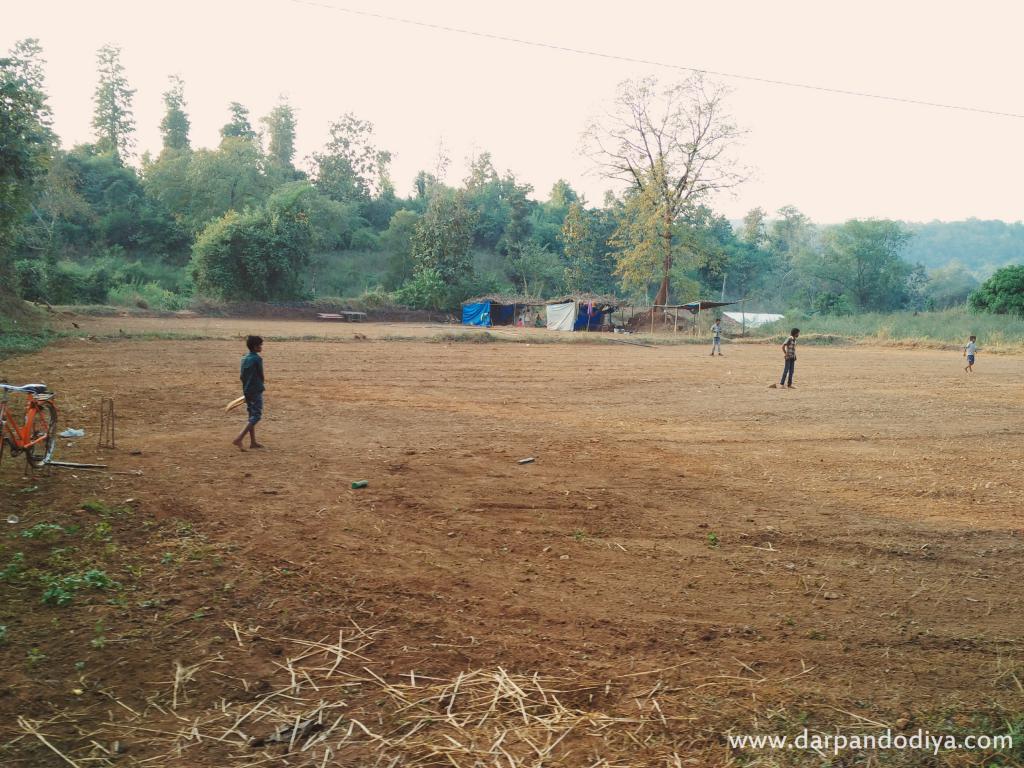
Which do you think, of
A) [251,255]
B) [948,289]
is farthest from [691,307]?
[948,289]

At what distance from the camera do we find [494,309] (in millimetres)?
50656

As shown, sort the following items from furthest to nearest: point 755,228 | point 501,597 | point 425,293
A: point 755,228 → point 425,293 → point 501,597

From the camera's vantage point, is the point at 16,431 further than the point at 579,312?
No

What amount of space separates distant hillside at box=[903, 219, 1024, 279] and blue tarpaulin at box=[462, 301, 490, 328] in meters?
131

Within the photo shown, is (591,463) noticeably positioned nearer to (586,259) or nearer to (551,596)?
(551,596)

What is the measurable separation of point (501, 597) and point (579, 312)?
42.5m

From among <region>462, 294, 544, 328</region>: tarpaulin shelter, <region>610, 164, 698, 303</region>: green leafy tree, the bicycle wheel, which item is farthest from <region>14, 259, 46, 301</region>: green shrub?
<region>610, 164, 698, 303</region>: green leafy tree

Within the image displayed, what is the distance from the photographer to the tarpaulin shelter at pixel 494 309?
162ft

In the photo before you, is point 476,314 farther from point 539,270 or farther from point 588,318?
point 539,270

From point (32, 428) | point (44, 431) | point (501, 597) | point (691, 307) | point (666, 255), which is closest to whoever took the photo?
point (501, 597)

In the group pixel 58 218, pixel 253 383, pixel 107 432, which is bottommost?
pixel 107 432

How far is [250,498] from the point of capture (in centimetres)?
649

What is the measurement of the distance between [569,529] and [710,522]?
1380 mm

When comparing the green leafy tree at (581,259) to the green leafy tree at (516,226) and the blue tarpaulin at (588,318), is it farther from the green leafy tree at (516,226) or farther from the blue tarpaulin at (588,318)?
the blue tarpaulin at (588,318)
